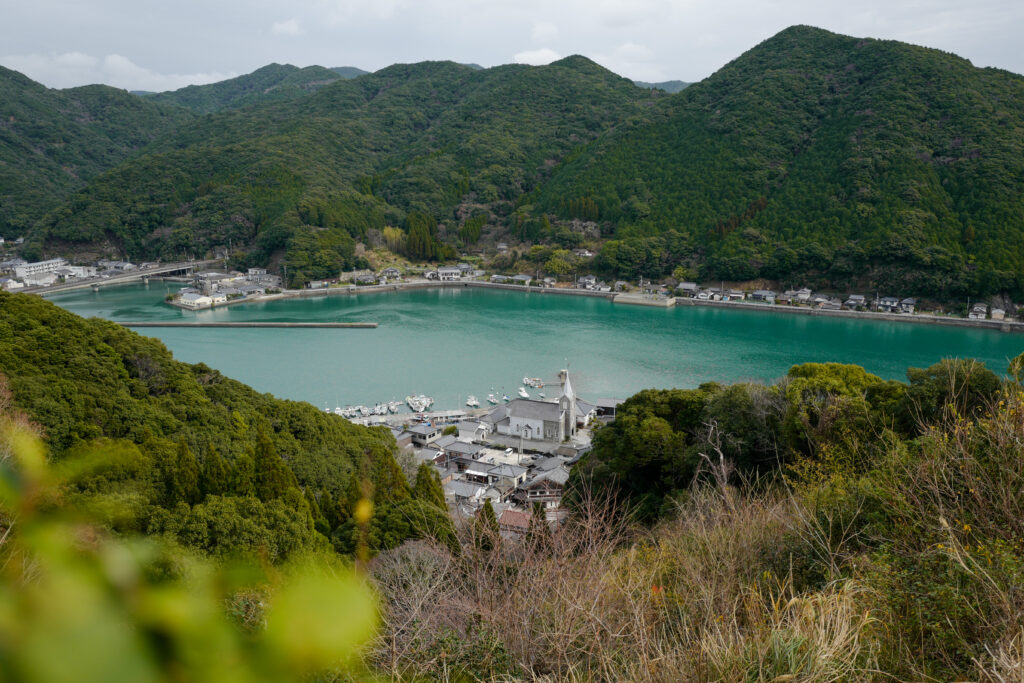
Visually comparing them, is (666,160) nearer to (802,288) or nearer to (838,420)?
(802,288)

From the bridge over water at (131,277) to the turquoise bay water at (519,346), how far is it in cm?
216

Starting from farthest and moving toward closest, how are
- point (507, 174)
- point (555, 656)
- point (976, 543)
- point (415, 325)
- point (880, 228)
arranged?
point (507, 174)
point (880, 228)
point (415, 325)
point (976, 543)
point (555, 656)

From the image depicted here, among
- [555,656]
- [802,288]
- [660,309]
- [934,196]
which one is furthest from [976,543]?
[934,196]

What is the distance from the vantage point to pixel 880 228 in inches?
1149

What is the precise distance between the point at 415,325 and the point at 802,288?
19.2 meters

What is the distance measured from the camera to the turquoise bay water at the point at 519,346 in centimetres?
1894

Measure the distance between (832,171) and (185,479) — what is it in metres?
37.0

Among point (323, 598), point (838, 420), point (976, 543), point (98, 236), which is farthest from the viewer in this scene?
point (98, 236)

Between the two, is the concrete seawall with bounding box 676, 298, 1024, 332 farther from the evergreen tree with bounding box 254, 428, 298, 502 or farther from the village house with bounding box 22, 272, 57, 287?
the village house with bounding box 22, 272, 57, 287

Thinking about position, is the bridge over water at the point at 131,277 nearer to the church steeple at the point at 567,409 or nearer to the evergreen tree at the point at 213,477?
the church steeple at the point at 567,409

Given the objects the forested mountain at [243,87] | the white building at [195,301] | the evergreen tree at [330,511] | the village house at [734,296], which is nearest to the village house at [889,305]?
the village house at [734,296]

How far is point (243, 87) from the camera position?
10700 centimetres

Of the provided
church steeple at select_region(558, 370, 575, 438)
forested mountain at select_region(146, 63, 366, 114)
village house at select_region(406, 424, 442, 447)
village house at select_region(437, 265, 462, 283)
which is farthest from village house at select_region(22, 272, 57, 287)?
forested mountain at select_region(146, 63, 366, 114)

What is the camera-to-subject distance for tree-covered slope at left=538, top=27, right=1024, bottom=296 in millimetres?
27781
